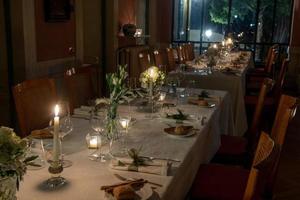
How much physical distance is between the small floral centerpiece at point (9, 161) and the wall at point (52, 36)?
3523mm

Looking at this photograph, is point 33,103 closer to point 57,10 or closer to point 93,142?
point 93,142

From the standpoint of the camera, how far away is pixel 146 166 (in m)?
1.72

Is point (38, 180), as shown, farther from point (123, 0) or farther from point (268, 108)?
point (123, 0)

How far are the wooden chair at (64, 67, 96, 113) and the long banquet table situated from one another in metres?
0.43

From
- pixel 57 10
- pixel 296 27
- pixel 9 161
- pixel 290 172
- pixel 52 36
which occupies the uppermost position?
pixel 57 10

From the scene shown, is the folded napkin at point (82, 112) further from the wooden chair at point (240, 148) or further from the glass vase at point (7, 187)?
the glass vase at point (7, 187)

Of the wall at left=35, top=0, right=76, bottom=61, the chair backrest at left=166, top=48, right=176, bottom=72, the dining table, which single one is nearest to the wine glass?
the dining table

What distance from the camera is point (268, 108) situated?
4.86 meters

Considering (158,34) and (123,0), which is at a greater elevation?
(123,0)

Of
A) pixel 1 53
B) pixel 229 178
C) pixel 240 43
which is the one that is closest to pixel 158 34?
pixel 240 43

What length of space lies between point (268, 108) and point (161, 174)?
349cm

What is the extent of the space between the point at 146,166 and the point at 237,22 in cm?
824

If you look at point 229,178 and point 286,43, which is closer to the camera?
point 229,178

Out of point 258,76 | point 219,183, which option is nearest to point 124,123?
point 219,183
